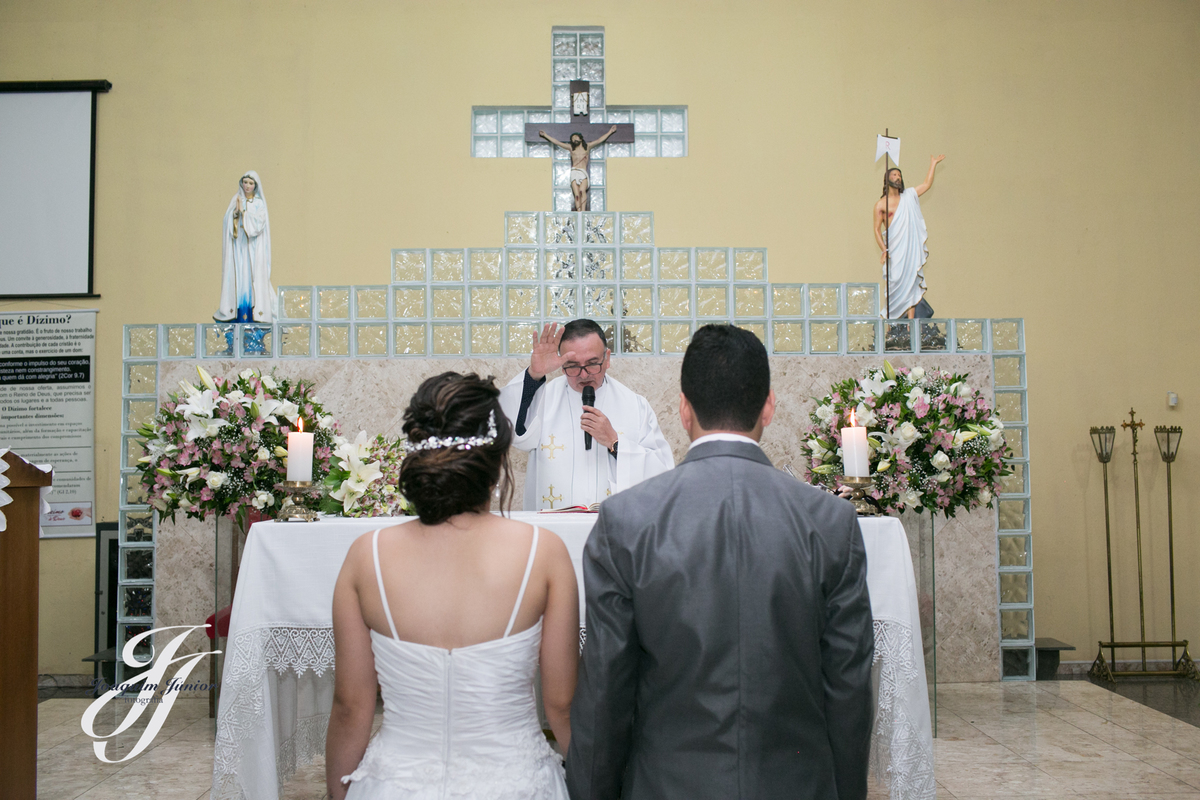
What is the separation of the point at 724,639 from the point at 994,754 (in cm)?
313

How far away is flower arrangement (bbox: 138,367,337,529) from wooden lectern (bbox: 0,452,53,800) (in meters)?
0.70

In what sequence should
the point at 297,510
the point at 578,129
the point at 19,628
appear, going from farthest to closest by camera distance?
the point at 578,129
the point at 297,510
the point at 19,628

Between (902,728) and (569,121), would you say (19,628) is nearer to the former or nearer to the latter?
(902,728)

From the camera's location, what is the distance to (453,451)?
1666 mm

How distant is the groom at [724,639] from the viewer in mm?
1481

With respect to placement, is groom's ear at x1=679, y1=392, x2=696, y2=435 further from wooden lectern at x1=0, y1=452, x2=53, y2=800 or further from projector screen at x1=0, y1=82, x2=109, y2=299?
projector screen at x1=0, y1=82, x2=109, y2=299

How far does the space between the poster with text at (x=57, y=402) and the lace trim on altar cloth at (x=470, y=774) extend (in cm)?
599

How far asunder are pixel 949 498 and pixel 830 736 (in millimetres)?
2809

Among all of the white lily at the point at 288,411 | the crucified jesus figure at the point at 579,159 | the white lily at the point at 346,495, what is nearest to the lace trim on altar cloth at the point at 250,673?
the white lily at the point at 346,495

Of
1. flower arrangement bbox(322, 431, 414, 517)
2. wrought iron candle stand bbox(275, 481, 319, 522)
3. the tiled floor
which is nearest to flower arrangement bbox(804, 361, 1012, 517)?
the tiled floor

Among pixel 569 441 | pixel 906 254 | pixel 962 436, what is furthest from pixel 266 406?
pixel 906 254

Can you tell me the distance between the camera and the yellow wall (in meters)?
6.85

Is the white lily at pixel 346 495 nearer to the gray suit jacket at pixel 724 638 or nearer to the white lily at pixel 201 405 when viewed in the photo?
the white lily at pixel 201 405

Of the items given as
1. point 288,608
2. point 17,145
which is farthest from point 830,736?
point 17,145
